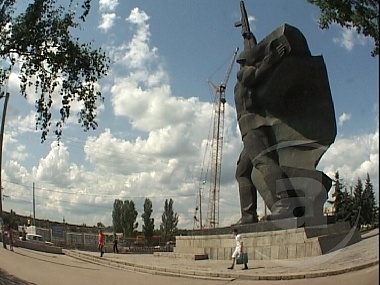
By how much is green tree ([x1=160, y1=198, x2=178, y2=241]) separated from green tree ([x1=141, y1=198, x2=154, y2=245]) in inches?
22.7

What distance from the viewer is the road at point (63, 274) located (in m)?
4.20

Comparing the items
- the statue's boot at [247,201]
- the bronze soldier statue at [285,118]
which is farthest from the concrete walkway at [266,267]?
the statue's boot at [247,201]

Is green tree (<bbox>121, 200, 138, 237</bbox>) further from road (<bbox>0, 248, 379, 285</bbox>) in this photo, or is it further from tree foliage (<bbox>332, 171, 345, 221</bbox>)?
tree foliage (<bbox>332, 171, 345, 221</bbox>)

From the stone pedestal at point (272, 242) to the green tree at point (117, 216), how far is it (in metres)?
1.45

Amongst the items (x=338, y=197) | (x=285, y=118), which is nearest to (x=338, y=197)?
(x=338, y=197)

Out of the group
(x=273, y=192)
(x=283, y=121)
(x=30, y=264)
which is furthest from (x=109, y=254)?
(x=273, y=192)

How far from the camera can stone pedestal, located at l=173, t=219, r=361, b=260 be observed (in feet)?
18.7

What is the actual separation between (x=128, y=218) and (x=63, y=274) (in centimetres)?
102

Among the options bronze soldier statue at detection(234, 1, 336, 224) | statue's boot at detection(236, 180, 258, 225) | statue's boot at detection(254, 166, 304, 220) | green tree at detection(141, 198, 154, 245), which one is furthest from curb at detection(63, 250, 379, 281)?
statue's boot at detection(236, 180, 258, 225)

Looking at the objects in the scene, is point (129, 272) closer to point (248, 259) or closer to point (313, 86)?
point (248, 259)

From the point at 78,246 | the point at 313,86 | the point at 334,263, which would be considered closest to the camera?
the point at 334,263

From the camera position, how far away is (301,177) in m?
9.78

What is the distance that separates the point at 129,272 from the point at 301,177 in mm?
6067

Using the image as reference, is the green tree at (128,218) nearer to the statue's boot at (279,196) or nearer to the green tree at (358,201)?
the green tree at (358,201)
